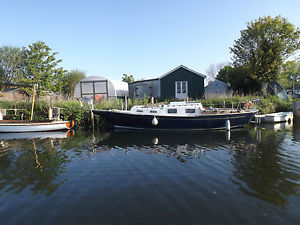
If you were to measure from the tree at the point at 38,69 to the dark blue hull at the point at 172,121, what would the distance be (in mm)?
19640

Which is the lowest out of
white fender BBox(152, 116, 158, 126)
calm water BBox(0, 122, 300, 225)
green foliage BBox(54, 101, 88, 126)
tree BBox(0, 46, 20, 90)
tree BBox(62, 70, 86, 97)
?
calm water BBox(0, 122, 300, 225)

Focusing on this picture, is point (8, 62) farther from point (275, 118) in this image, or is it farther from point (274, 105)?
point (274, 105)

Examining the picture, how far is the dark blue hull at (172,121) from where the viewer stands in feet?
44.3

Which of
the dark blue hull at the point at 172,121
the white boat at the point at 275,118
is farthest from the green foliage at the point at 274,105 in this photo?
the dark blue hull at the point at 172,121

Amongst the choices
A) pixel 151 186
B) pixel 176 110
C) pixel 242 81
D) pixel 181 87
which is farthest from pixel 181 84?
pixel 151 186

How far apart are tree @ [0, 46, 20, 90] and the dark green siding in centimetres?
2587

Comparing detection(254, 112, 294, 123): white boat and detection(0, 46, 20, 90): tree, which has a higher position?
detection(0, 46, 20, 90): tree

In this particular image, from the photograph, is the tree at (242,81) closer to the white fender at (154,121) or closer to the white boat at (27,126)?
the white fender at (154,121)

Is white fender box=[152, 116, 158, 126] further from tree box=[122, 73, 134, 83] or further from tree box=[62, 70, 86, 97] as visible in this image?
tree box=[122, 73, 134, 83]

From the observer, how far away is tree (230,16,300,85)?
78.7 ft

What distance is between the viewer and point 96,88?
25531mm

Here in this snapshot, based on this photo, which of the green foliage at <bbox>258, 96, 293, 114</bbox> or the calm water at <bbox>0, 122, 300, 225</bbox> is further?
the green foliage at <bbox>258, 96, 293, 114</bbox>

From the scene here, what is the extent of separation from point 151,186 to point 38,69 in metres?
30.9

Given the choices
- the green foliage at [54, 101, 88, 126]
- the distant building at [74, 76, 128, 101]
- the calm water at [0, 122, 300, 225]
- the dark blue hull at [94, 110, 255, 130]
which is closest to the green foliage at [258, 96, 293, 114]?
the dark blue hull at [94, 110, 255, 130]
